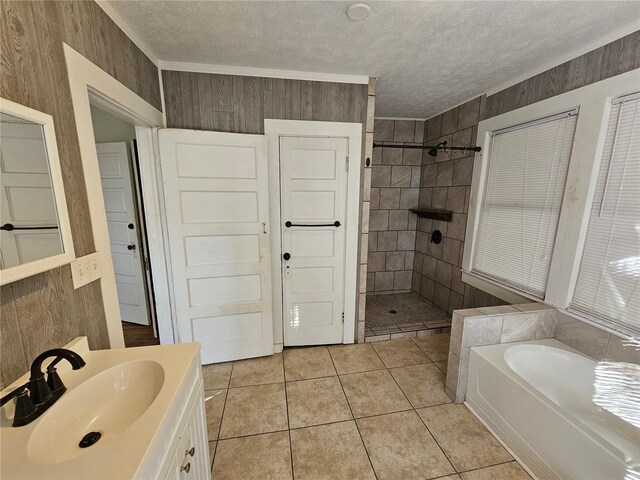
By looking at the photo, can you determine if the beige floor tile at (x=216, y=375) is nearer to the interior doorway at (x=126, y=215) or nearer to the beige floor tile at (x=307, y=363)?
the beige floor tile at (x=307, y=363)

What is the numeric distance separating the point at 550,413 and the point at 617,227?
118 cm

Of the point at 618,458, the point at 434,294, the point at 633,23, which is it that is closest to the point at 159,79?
the point at 633,23

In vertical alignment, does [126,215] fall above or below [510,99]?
below

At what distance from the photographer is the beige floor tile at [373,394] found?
1868 millimetres

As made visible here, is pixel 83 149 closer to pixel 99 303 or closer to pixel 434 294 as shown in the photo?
pixel 99 303

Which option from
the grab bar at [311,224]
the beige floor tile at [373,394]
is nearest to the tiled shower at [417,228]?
the beige floor tile at [373,394]

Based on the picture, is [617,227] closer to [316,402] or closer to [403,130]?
[316,402]

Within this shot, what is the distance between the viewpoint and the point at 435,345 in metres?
2.66

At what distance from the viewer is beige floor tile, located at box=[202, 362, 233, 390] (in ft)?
6.88

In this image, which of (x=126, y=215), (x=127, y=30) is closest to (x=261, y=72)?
(x=127, y=30)

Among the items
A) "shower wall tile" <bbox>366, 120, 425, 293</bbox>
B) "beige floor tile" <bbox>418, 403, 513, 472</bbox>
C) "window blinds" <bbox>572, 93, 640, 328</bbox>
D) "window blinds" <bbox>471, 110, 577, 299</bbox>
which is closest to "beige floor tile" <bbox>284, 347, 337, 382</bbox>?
"beige floor tile" <bbox>418, 403, 513, 472</bbox>

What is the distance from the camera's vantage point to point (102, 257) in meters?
1.28

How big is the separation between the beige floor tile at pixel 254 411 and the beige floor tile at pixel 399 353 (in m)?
1.00

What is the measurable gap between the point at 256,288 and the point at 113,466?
1.64 metres
